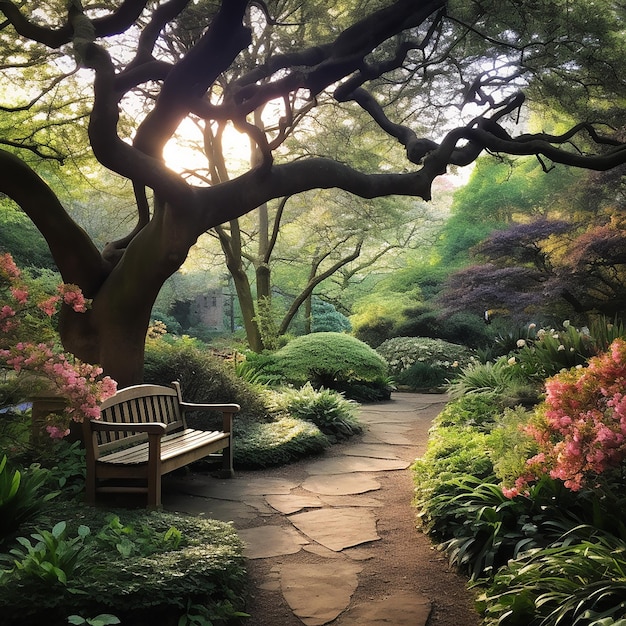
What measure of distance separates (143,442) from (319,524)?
81.2 inches

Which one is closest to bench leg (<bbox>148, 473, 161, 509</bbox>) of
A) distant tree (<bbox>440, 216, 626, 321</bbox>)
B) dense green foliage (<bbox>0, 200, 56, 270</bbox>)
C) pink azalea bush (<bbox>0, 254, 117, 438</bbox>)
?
pink azalea bush (<bbox>0, 254, 117, 438</bbox>)

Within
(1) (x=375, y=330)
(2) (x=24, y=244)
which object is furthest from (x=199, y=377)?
(2) (x=24, y=244)

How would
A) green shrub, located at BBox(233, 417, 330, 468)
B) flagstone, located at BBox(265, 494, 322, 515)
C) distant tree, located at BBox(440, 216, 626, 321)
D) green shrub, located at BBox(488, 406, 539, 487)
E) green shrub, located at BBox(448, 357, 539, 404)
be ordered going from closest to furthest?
green shrub, located at BBox(488, 406, 539, 487), flagstone, located at BBox(265, 494, 322, 515), green shrub, located at BBox(233, 417, 330, 468), green shrub, located at BBox(448, 357, 539, 404), distant tree, located at BBox(440, 216, 626, 321)

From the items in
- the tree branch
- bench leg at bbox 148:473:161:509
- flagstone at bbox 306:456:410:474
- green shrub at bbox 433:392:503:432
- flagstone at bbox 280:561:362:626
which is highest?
the tree branch

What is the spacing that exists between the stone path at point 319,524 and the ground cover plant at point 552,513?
1.44ft

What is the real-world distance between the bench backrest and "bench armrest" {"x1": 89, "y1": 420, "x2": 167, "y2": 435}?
16 cm

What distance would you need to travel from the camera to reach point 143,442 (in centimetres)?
550

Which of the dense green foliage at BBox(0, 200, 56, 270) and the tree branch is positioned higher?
the dense green foliage at BBox(0, 200, 56, 270)

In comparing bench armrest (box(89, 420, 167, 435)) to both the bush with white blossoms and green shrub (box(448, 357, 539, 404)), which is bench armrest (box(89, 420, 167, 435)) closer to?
green shrub (box(448, 357, 539, 404))

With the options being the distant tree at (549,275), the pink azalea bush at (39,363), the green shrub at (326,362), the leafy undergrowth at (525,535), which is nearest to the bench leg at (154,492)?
the pink azalea bush at (39,363)

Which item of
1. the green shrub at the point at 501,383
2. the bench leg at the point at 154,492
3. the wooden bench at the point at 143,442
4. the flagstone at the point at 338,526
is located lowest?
the flagstone at the point at 338,526

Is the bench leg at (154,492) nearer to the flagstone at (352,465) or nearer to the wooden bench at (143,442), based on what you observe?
the wooden bench at (143,442)

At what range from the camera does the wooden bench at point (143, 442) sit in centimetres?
426

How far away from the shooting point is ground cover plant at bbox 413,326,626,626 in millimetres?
2516
